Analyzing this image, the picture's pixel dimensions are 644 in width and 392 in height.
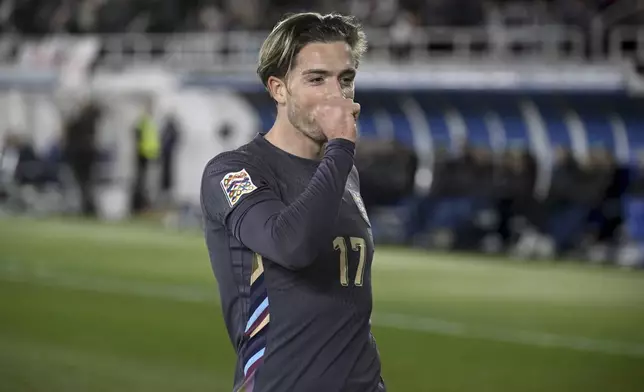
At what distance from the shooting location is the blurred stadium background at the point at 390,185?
10.4 metres

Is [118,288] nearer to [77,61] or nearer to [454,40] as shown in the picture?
[454,40]

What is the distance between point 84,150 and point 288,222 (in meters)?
23.8

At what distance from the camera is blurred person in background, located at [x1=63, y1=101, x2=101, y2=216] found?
2608cm

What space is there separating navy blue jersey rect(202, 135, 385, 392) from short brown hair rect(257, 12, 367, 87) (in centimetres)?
25

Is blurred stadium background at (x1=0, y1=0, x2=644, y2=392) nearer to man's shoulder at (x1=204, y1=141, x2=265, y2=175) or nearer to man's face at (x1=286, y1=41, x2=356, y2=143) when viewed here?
man's shoulder at (x1=204, y1=141, x2=265, y2=175)

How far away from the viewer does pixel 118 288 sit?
14.2 m

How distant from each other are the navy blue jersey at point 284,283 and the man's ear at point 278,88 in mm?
149

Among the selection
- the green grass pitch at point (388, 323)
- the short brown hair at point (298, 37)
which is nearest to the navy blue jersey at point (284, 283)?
the short brown hair at point (298, 37)

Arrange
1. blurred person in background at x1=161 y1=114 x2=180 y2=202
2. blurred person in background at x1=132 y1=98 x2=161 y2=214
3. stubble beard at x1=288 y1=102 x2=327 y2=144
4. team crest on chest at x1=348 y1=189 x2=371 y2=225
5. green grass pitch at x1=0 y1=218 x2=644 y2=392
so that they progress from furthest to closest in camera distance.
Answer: blurred person in background at x1=132 y1=98 x2=161 y2=214
blurred person in background at x1=161 y1=114 x2=180 y2=202
green grass pitch at x1=0 y1=218 x2=644 y2=392
team crest on chest at x1=348 y1=189 x2=371 y2=225
stubble beard at x1=288 y1=102 x2=327 y2=144

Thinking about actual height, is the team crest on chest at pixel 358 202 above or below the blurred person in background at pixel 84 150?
above

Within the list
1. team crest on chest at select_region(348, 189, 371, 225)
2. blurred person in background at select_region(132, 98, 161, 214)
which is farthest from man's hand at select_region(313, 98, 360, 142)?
blurred person in background at select_region(132, 98, 161, 214)

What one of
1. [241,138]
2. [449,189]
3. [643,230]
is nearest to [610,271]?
[643,230]

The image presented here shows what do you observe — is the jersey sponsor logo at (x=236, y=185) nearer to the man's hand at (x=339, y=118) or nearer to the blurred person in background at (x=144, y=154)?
the man's hand at (x=339, y=118)

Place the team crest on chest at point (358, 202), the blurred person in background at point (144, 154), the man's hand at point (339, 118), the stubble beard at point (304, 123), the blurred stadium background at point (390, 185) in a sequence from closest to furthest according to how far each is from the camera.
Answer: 1. the man's hand at point (339, 118)
2. the stubble beard at point (304, 123)
3. the team crest on chest at point (358, 202)
4. the blurred stadium background at point (390, 185)
5. the blurred person in background at point (144, 154)
